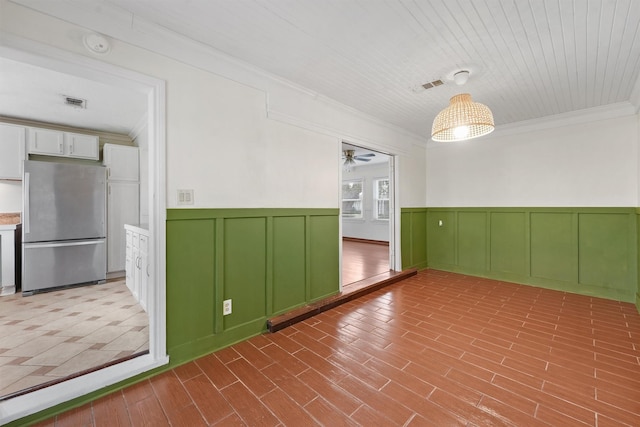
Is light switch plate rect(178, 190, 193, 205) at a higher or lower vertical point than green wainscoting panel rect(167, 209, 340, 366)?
higher

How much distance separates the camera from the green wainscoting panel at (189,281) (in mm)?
2090

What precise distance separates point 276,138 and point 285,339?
6.49 feet

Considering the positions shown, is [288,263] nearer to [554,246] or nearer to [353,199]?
[554,246]

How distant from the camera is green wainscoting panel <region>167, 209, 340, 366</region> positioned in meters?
2.13

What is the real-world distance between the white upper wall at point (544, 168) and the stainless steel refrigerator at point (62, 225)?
5725mm

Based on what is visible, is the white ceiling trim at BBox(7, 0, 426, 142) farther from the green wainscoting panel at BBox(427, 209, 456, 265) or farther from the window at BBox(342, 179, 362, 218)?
the window at BBox(342, 179, 362, 218)

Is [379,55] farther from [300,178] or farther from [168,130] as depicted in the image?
[168,130]

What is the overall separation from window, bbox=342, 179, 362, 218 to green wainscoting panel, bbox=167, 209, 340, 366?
18.8 feet

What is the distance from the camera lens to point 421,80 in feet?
9.39

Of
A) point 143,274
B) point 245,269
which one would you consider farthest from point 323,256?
point 143,274

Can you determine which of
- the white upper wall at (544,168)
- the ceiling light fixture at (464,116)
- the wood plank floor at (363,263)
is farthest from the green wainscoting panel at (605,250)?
the wood plank floor at (363,263)

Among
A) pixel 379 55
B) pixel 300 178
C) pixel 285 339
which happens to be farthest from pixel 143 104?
pixel 285 339

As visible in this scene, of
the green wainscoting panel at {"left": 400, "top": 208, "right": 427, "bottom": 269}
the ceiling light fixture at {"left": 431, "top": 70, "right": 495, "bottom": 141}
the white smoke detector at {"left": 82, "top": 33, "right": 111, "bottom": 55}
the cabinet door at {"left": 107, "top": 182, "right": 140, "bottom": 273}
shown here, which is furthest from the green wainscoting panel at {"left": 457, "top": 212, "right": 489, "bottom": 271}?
the cabinet door at {"left": 107, "top": 182, "right": 140, "bottom": 273}

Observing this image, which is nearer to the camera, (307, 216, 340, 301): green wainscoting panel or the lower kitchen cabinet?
the lower kitchen cabinet
